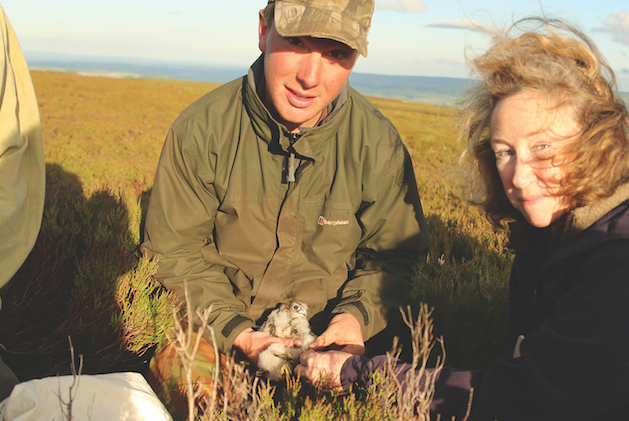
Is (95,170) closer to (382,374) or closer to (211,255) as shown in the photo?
(211,255)

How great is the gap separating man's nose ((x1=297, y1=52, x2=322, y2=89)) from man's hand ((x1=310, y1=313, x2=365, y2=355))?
149 centimetres

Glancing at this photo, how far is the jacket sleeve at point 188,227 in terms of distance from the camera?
9.26ft

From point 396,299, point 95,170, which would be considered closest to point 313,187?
point 396,299

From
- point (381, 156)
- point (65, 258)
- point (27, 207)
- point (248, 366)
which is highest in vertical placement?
point (381, 156)

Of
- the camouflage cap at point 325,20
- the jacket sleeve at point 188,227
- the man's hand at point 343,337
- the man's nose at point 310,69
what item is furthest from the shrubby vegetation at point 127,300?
the man's nose at point 310,69

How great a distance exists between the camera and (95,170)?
7.57 m

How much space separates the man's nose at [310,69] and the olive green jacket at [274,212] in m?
0.30

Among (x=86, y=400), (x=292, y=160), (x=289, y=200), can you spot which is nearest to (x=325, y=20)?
(x=292, y=160)

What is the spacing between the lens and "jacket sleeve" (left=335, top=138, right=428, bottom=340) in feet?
9.93

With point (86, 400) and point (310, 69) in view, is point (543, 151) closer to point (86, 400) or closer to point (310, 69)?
point (310, 69)

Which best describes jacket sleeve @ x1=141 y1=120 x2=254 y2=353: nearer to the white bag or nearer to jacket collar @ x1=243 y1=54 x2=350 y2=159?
jacket collar @ x1=243 y1=54 x2=350 y2=159

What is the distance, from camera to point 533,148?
1.95 m

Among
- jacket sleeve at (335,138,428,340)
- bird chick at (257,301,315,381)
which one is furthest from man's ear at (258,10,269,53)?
bird chick at (257,301,315,381)

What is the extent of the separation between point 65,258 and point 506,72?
330cm
